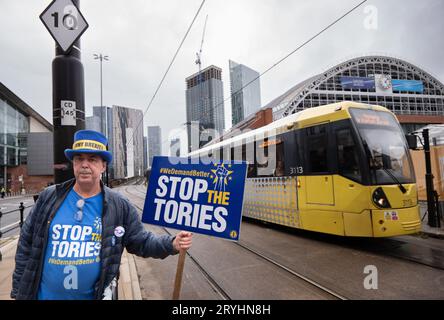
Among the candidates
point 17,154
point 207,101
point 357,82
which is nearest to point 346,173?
point 207,101

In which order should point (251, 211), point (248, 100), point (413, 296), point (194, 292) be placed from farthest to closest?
point (248, 100) < point (251, 211) < point (194, 292) < point (413, 296)

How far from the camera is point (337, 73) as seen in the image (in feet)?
181

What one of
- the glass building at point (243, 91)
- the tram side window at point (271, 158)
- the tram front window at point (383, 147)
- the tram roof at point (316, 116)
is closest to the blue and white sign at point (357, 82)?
the glass building at point (243, 91)

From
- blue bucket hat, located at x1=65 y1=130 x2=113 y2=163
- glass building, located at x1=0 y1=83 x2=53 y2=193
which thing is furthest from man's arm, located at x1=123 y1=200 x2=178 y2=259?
glass building, located at x1=0 y1=83 x2=53 y2=193

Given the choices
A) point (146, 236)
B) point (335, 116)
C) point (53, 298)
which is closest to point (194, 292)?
point (146, 236)

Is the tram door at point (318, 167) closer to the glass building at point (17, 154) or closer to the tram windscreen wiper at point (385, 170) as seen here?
the tram windscreen wiper at point (385, 170)

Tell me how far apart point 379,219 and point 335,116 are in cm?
245

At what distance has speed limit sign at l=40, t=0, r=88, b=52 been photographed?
2.62 m

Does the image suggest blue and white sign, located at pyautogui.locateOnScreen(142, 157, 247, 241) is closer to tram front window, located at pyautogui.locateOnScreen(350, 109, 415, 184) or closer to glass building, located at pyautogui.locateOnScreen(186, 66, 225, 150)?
tram front window, located at pyautogui.locateOnScreen(350, 109, 415, 184)


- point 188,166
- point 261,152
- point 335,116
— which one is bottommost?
point 188,166

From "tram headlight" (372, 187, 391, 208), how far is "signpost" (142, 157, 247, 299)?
14.0 feet

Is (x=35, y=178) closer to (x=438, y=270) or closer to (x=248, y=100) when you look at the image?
(x=248, y=100)

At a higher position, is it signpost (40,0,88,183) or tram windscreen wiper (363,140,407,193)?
signpost (40,0,88,183)

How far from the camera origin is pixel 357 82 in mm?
56875
